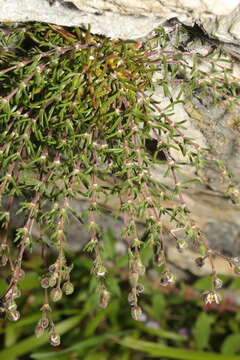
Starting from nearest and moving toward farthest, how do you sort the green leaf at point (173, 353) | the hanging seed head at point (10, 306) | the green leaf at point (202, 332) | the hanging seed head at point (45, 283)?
the hanging seed head at point (10, 306) < the hanging seed head at point (45, 283) < the green leaf at point (173, 353) < the green leaf at point (202, 332)

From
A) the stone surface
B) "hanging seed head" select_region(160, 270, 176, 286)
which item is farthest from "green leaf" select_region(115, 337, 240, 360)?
the stone surface

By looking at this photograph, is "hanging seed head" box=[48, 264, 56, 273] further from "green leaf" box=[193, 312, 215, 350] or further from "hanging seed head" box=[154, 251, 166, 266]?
"green leaf" box=[193, 312, 215, 350]

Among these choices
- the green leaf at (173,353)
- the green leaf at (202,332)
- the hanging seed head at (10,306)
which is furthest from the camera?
the green leaf at (202,332)

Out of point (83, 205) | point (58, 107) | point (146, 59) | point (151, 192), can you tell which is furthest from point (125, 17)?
point (83, 205)

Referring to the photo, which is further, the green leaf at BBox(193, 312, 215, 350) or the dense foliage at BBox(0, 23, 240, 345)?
the green leaf at BBox(193, 312, 215, 350)

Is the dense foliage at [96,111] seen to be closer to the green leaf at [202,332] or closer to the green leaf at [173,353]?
the green leaf at [173,353]

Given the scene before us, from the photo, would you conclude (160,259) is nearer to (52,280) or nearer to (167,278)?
(167,278)

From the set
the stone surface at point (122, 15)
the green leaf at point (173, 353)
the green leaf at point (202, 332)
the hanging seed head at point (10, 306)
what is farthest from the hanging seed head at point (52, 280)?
the green leaf at point (202, 332)

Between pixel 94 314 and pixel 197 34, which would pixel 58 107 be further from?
pixel 94 314

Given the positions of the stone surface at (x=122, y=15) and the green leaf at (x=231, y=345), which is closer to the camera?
the stone surface at (x=122, y=15)

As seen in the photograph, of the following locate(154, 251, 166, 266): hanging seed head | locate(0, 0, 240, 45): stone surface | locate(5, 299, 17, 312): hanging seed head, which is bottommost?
locate(5, 299, 17, 312): hanging seed head

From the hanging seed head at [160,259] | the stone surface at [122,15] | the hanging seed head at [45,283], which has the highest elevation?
the stone surface at [122,15]
